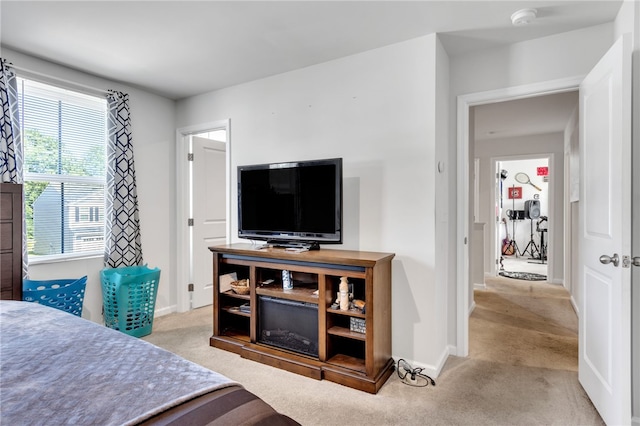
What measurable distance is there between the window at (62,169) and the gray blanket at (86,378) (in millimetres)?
2062

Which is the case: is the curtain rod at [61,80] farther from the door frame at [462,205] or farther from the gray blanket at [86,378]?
the door frame at [462,205]

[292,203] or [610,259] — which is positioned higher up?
[292,203]

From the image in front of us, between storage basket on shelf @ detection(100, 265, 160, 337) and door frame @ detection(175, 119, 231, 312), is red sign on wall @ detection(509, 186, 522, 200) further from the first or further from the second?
storage basket on shelf @ detection(100, 265, 160, 337)

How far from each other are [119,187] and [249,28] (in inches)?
81.0

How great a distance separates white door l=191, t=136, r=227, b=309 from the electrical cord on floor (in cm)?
255

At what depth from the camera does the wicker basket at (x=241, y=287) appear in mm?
2898

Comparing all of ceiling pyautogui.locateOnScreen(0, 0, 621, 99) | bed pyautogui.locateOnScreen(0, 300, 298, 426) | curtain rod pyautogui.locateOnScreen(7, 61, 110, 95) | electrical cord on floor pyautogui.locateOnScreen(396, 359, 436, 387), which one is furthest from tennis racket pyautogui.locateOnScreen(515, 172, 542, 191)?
bed pyautogui.locateOnScreen(0, 300, 298, 426)

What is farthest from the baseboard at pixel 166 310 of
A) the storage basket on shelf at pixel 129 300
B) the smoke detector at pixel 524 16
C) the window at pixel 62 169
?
the smoke detector at pixel 524 16

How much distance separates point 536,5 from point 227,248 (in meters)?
2.75

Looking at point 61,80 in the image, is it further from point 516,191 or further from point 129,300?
point 516,191

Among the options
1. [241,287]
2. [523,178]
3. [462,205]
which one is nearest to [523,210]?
[523,178]

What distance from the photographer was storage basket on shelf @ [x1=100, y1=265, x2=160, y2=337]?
3074 mm

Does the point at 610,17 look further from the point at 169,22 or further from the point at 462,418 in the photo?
the point at 169,22

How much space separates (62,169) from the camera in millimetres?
3037
